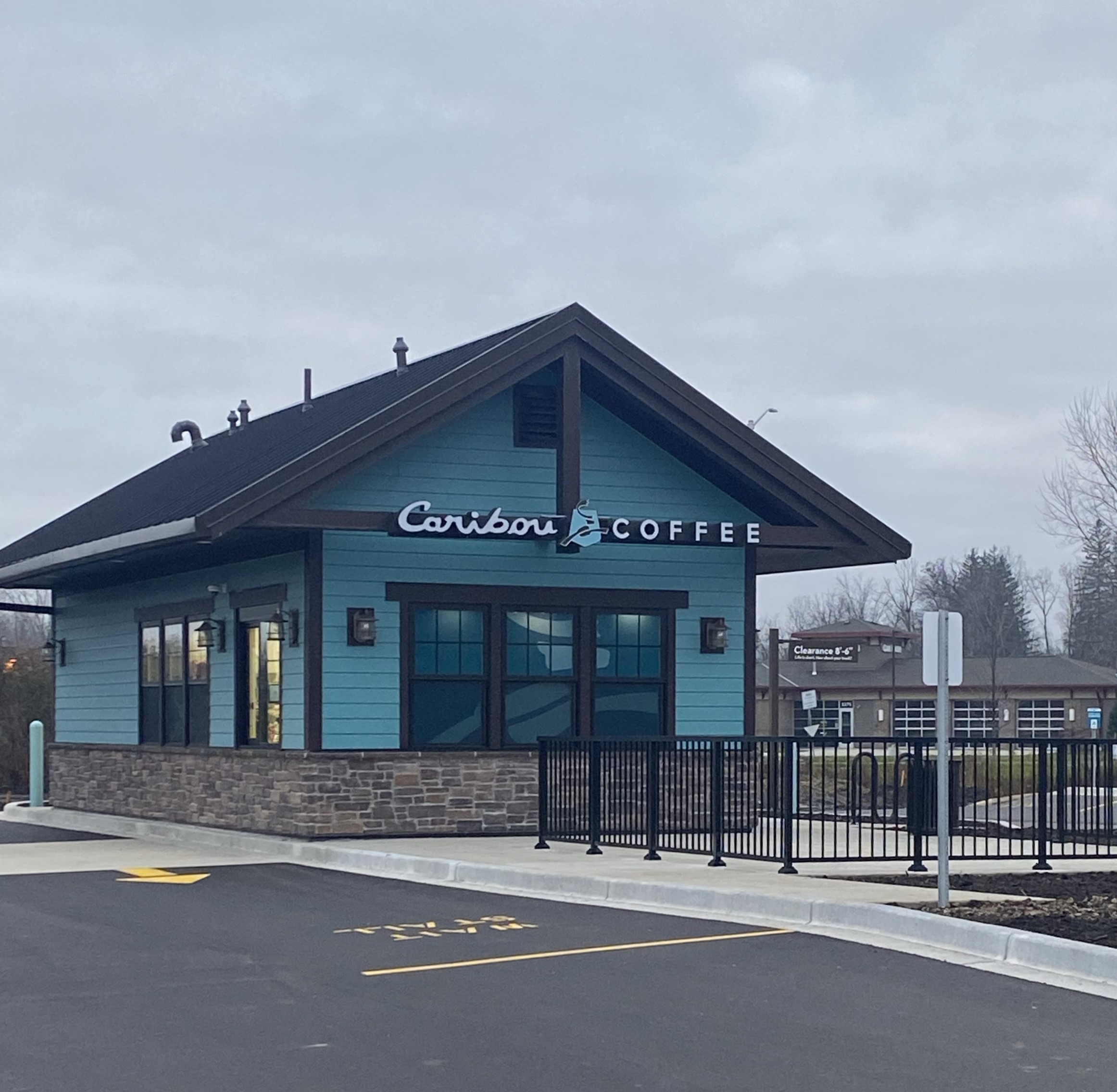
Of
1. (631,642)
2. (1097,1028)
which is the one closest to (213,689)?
(631,642)

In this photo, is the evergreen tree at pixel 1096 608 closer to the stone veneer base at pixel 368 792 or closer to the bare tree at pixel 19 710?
the bare tree at pixel 19 710

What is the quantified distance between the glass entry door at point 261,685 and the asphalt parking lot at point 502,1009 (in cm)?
664

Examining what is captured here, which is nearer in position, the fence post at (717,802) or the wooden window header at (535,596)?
the fence post at (717,802)

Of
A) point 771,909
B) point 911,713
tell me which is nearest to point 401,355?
point 771,909

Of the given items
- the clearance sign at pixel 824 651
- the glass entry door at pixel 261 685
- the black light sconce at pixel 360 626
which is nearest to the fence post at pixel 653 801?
the black light sconce at pixel 360 626

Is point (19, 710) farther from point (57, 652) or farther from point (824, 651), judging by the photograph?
point (824, 651)

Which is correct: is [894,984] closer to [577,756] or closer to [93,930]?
[93,930]

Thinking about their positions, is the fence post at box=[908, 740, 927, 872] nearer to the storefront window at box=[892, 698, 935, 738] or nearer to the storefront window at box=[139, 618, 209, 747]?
the storefront window at box=[139, 618, 209, 747]

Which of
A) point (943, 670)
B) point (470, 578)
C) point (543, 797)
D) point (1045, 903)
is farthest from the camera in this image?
point (470, 578)

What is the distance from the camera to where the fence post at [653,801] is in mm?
17453

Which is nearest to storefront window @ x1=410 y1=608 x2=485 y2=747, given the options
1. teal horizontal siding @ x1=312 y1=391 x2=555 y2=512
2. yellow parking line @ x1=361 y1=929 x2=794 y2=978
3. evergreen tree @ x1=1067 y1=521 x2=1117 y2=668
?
teal horizontal siding @ x1=312 y1=391 x2=555 y2=512

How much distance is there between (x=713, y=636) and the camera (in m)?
21.8

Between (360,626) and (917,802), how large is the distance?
22.2 feet

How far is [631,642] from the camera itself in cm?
2161
